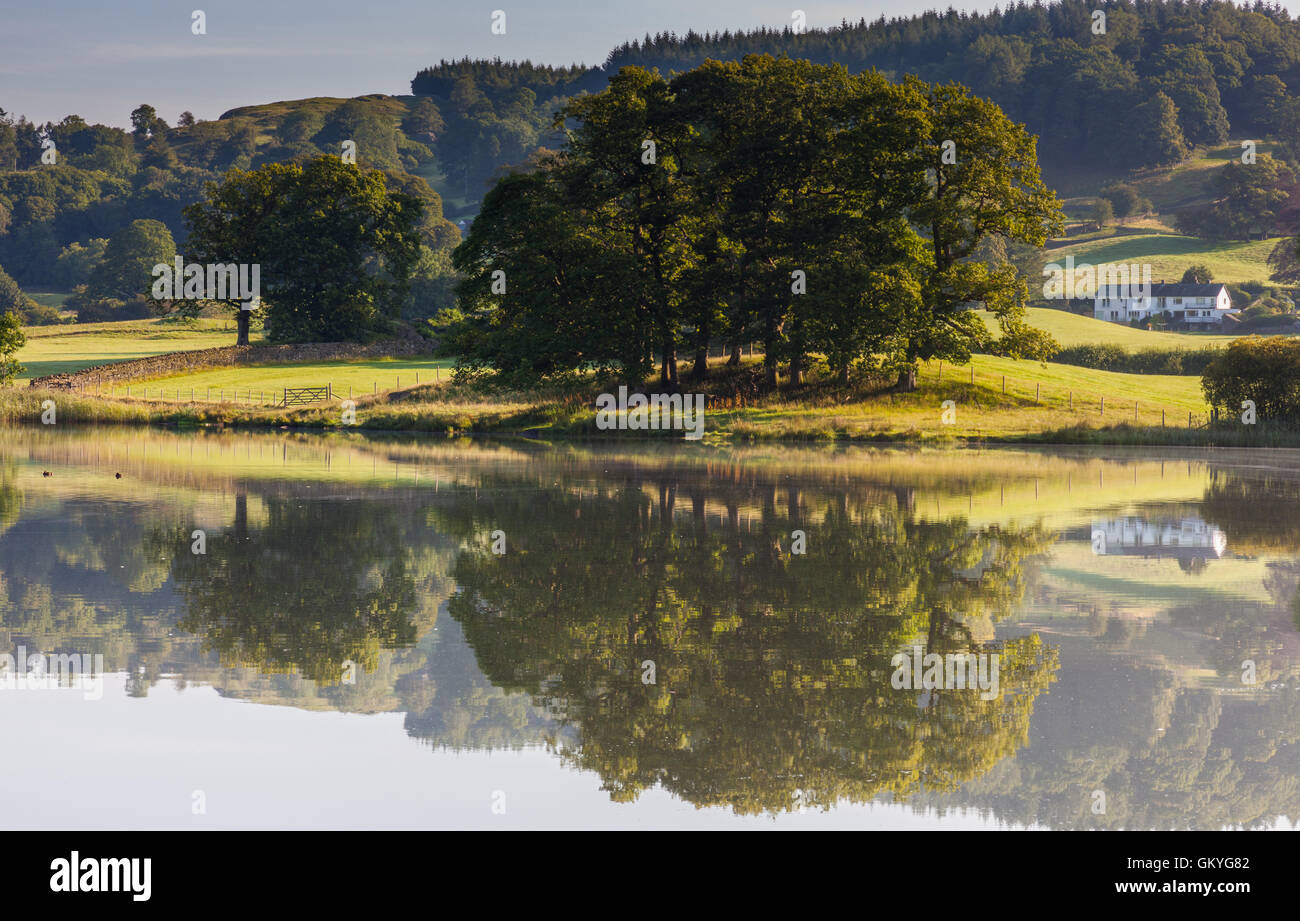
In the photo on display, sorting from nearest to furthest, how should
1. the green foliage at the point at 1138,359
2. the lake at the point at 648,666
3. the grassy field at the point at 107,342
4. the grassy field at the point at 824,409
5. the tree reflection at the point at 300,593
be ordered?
the lake at the point at 648,666 → the tree reflection at the point at 300,593 → the grassy field at the point at 824,409 → the green foliage at the point at 1138,359 → the grassy field at the point at 107,342

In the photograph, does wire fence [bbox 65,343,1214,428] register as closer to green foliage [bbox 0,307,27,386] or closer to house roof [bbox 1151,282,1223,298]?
green foliage [bbox 0,307,27,386]

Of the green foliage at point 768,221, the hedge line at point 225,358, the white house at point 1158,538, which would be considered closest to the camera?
the white house at point 1158,538

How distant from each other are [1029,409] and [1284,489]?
28594mm

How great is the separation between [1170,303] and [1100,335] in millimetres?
58810

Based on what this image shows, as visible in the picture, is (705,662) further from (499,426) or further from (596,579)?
(499,426)

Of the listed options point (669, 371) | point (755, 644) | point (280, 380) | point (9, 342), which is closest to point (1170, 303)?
point (669, 371)

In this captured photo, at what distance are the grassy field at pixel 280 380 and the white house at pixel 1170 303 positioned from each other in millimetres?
90270

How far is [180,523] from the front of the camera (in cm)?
2327

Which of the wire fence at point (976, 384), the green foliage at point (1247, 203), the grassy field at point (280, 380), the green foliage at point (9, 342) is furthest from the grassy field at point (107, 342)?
the green foliage at point (1247, 203)

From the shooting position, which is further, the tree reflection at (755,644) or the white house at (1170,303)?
the white house at (1170,303)

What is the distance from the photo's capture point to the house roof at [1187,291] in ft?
480

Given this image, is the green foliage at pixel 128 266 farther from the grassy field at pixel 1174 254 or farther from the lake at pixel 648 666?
the lake at pixel 648 666

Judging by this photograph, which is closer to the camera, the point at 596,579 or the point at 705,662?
the point at 705,662
